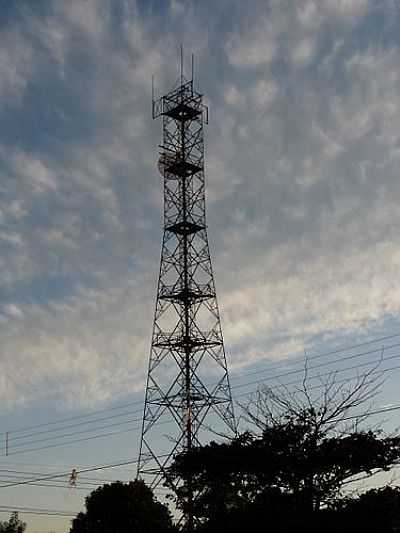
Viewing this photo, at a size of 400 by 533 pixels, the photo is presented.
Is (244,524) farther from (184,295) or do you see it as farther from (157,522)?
(157,522)

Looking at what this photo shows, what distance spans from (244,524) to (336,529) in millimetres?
3158

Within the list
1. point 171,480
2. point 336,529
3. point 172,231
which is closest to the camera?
point 336,529

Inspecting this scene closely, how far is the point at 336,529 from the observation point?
Result: 25.5m

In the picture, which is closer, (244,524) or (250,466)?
(244,524)

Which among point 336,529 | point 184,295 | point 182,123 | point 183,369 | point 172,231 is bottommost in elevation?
point 336,529

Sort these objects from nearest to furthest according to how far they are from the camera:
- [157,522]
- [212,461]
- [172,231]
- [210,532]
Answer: [210,532] < [212,461] < [172,231] < [157,522]

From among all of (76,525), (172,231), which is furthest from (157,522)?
(172,231)

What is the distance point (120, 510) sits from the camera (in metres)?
47.3

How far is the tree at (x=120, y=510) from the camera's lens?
46.9 metres

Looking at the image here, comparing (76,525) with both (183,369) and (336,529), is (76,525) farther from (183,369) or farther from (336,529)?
(336,529)

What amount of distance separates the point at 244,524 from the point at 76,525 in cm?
2479

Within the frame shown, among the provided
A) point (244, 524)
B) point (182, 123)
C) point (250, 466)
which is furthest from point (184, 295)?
point (244, 524)

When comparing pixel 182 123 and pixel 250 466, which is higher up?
pixel 182 123

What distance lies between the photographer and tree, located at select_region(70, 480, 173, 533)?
4694 cm
